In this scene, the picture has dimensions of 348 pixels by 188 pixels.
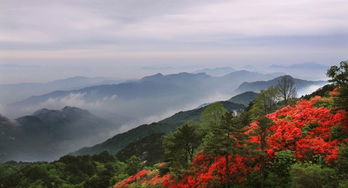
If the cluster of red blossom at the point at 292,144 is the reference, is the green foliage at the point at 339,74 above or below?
above

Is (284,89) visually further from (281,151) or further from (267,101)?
(281,151)

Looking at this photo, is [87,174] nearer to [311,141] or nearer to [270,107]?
[270,107]

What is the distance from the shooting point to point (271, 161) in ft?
82.0

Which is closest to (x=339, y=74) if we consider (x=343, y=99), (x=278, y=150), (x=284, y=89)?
(x=343, y=99)

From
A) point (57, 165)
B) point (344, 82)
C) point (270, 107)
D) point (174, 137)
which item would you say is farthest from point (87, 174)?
point (344, 82)

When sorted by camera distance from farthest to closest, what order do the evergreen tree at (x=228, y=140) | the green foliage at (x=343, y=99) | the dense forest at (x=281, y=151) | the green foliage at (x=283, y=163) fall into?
1. the green foliage at (x=343, y=99)
2. the evergreen tree at (x=228, y=140)
3. the green foliage at (x=283, y=163)
4. the dense forest at (x=281, y=151)

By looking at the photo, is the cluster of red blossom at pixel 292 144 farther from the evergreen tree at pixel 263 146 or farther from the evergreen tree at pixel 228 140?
the evergreen tree at pixel 228 140

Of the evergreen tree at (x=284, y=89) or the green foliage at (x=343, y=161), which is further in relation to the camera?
the evergreen tree at (x=284, y=89)

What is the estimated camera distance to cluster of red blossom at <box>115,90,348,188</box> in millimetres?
24125

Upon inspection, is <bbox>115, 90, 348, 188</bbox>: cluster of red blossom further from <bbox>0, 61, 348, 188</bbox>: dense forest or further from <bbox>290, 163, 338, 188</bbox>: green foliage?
<bbox>290, 163, 338, 188</bbox>: green foliage

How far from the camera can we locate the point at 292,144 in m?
26.2

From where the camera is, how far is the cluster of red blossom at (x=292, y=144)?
24125mm

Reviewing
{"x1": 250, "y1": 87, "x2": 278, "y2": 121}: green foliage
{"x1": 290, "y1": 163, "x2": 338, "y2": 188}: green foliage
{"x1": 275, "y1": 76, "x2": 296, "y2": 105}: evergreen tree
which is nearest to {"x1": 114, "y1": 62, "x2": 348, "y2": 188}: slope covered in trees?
{"x1": 290, "y1": 163, "x2": 338, "y2": 188}: green foliage

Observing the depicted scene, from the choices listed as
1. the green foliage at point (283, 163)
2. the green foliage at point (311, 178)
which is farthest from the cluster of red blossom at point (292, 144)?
the green foliage at point (311, 178)
